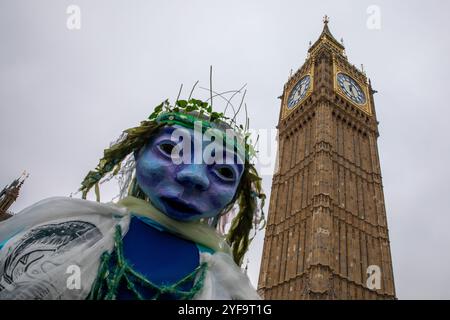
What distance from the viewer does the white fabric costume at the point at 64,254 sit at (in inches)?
55.0

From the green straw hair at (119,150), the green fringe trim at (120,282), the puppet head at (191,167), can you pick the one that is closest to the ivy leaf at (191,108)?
the puppet head at (191,167)

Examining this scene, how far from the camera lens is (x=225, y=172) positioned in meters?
1.98

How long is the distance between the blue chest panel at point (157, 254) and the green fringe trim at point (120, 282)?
0.12 feet

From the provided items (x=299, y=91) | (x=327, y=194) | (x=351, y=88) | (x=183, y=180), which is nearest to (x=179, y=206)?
(x=183, y=180)

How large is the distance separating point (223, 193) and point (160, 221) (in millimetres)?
353

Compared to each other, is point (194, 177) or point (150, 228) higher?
point (194, 177)

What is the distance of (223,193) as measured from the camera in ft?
6.35

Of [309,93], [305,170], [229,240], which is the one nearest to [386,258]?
[305,170]

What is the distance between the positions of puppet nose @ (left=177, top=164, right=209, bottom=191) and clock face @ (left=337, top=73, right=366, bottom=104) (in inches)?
1140

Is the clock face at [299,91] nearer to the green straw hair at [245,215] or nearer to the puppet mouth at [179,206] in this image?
the green straw hair at [245,215]

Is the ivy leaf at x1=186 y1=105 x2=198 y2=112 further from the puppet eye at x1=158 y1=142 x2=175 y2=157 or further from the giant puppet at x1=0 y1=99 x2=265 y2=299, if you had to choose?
the puppet eye at x1=158 y1=142 x2=175 y2=157

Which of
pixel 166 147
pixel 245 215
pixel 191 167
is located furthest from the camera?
pixel 245 215

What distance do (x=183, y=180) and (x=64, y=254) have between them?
23.7 inches

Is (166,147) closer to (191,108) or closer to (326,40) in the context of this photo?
(191,108)
